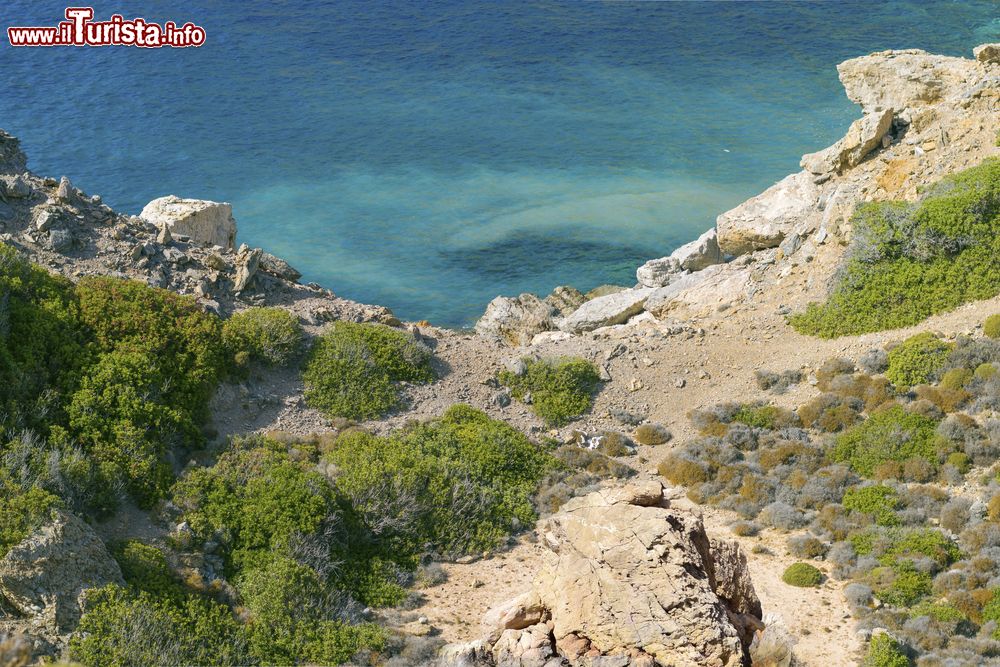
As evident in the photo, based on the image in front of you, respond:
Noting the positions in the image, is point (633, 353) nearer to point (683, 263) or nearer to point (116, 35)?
point (683, 263)

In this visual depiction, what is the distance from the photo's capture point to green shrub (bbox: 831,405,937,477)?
2602 centimetres

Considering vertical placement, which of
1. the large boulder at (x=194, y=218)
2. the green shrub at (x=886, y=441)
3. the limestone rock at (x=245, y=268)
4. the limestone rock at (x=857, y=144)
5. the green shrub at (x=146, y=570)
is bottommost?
the green shrub at (x=146, y=570)

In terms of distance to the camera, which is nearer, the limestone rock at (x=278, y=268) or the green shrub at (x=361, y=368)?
the green shrub at (x=361, y=368)

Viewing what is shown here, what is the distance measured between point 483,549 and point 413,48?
68922 mm

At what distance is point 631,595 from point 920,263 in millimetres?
20435

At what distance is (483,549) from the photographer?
24281 millimetres

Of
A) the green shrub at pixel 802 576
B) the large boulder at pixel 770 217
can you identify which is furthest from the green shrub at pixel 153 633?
the large boulder at pixel 770 217

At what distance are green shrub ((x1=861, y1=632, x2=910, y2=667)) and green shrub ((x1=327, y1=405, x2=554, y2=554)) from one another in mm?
8963

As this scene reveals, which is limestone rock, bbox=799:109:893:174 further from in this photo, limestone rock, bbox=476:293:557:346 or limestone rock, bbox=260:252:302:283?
limestone rock, bbox=260:252:302:283

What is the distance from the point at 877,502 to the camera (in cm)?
2427

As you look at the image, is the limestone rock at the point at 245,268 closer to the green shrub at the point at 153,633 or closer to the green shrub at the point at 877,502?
the green shrub at the point at 153,633

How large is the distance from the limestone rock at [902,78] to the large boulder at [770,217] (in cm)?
415

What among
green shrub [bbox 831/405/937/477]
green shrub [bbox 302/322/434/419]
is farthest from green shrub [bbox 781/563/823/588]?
green shrub [bbox 302/322/434/419]

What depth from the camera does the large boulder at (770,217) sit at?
38.9m
